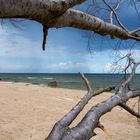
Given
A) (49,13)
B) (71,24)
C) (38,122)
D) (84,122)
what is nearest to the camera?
(49,13)

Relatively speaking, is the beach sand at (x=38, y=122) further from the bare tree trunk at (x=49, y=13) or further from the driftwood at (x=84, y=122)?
the bare tree trunk at (x=49, y=13)

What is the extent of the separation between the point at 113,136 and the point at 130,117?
14.1 feet

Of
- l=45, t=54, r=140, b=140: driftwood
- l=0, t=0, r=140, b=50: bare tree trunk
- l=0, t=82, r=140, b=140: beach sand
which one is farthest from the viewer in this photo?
l=0, t=82, r=140, b=140: beach sand

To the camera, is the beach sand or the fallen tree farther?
the beach sand

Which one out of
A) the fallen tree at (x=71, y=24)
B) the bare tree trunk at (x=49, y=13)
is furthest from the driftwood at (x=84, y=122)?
the bare tree trunk at (x=49, y=13)

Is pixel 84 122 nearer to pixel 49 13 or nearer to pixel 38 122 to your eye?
pixel 49 13

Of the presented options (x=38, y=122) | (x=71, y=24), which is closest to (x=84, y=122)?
(x=71, y=24)

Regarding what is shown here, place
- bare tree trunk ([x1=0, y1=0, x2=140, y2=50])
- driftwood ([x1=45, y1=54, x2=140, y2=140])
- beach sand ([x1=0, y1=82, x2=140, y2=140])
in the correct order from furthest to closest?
beach sand ([x1=0, y1=82, x2=140, y2=140]) → driftwood ([x1=45, y1=54, x2=140, y2=140]) → bare tree trunk ([x1=0, y1=0, x2=140, y2=50])

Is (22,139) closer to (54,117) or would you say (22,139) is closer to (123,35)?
(54,117)

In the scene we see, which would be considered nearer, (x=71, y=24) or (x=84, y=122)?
(x=71, y=24)

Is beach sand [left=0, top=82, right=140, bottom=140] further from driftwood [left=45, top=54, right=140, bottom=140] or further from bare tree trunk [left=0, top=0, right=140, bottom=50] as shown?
bare tree trunk [left=0, top=0, right=140, bottom=50]

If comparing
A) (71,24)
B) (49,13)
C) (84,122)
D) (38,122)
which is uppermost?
(49,13)

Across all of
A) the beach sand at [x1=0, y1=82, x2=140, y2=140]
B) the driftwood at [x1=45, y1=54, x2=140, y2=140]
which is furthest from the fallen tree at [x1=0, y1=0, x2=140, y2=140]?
the beach sand at [x1=0, y1=82, x2=140, y2=140]

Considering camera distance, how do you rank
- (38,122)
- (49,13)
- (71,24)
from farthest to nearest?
(38,122)
(71,24)
(49,13)
